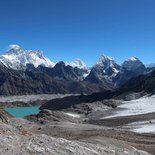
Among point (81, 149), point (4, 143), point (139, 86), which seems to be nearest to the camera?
point (4, 143)

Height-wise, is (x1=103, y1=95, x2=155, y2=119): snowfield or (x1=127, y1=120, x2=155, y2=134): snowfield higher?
(x1=103, y1=95, x2=155, y2=119): snowfield

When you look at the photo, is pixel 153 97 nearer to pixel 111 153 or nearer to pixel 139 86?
pixel 139 86

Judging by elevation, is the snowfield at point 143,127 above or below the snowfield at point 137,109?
below

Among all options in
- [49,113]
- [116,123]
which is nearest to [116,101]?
[49,113]

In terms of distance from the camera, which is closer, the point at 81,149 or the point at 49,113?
the point at 81,149

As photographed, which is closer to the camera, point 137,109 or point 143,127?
point 143,127

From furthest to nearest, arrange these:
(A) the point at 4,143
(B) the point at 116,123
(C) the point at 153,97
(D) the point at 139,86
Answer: (D) the point at 139,86 → (C) the point at 153,97 → (B) the point at 116,123 → (A) the point at 4,143

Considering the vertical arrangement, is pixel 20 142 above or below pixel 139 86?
below

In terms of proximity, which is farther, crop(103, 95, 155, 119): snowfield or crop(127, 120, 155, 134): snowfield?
crop(103, 95, 155, 119): snowfield

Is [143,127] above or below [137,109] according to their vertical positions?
below

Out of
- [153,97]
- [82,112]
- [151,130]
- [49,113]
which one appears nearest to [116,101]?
[153,97]

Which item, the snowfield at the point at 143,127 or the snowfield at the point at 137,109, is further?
the snowfield at the point at 137,109
